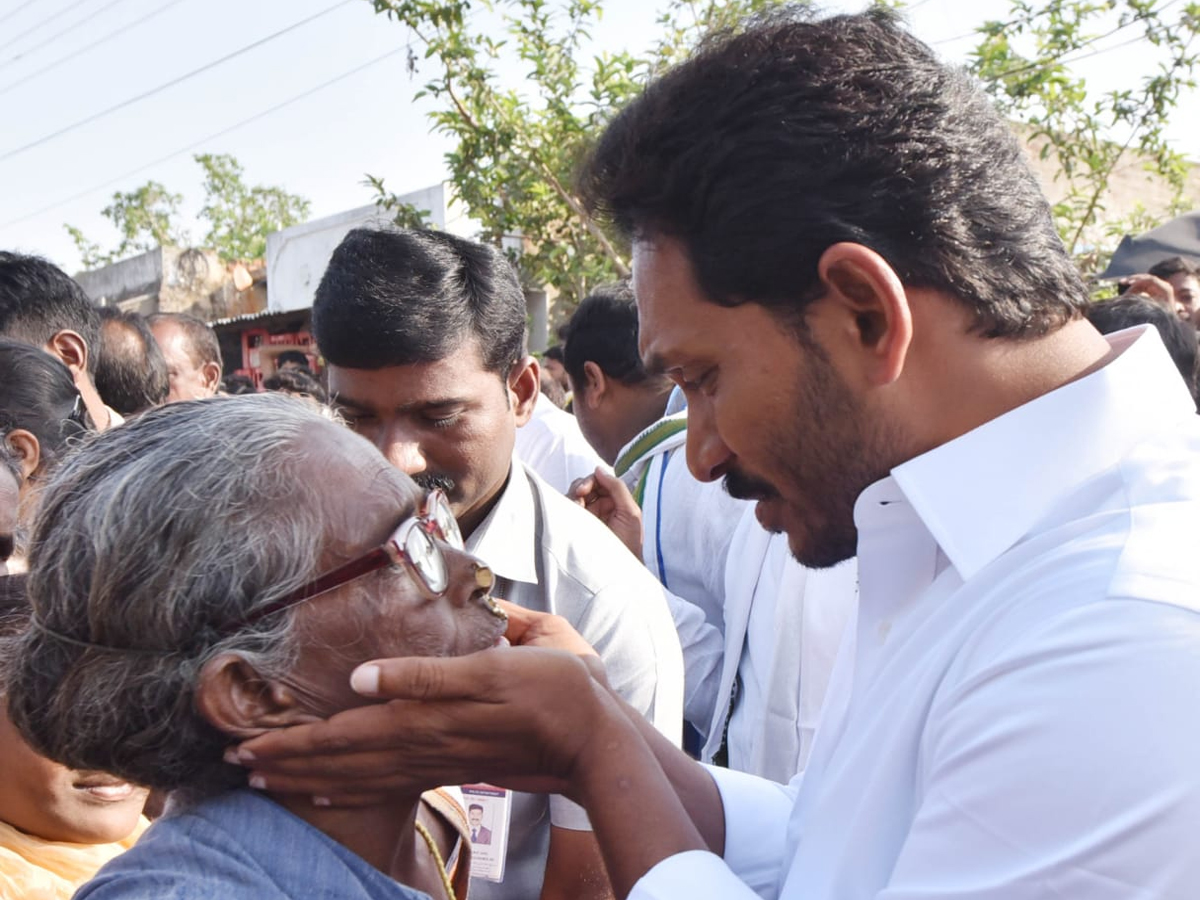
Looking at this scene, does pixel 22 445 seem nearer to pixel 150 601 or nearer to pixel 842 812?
pixel 150 601

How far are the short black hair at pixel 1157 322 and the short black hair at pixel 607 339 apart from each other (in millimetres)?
1898

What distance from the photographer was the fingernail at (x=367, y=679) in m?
1.62

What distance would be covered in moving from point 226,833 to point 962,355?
4.34ft

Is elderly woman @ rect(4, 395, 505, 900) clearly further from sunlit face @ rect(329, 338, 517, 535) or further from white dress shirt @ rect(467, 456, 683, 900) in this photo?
sunlit face @ rect(329, 338, 517, 535)

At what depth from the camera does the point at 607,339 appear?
516 centimetres

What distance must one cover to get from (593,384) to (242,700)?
12.0 ft

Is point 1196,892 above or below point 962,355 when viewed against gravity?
below

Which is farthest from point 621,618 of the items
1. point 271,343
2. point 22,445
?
point 271,343

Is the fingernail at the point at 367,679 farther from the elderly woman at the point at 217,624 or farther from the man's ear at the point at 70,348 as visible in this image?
the man's ear at the point at 70,348

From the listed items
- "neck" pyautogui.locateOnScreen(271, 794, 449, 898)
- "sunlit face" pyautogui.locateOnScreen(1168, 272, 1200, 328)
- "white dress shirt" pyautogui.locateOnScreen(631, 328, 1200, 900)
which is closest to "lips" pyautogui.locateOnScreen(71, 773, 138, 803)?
"neck" pyautogui.locateOnScreen(271, 794, 449, 898)

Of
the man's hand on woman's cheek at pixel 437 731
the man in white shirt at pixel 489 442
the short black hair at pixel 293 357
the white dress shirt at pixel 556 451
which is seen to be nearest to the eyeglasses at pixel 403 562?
the man's hand on woman's cheek at pixel 437 731

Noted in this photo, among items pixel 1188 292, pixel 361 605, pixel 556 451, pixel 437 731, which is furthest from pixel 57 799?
pixel 1188 292

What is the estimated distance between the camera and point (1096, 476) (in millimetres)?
1568

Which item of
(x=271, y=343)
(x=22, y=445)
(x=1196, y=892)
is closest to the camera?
(x=1196, y=892)
